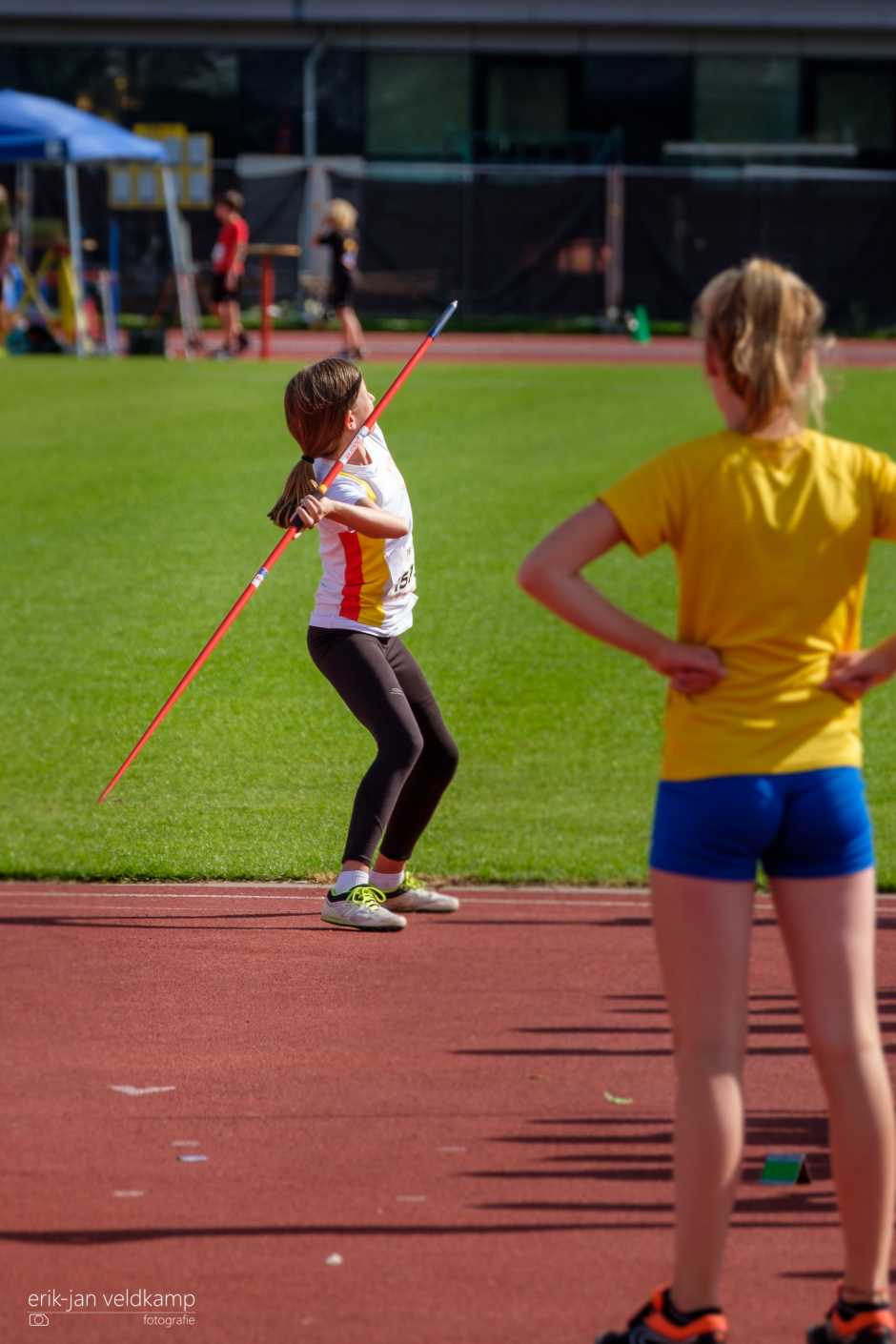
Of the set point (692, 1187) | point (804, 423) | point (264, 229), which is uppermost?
point (264, 229)

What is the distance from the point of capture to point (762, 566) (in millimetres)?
3250

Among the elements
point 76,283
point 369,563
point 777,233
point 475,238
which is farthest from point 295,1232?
point 777,233

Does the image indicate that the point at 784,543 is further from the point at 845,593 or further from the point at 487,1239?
the point at 487,1239

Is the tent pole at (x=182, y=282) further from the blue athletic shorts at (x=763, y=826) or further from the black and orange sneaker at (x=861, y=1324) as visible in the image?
the black and orange sneaker at (x=861, y=1324)

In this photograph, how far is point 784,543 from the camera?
3.25 meters

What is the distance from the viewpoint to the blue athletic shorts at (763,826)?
325 cm

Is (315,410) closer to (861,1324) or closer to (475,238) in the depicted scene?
(861,1324)

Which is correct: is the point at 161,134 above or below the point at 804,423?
above

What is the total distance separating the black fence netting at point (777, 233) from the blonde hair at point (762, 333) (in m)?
30.8

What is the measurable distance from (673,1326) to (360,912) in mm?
2670

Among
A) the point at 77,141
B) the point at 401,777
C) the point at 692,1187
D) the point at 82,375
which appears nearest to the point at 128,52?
the point at 77,141

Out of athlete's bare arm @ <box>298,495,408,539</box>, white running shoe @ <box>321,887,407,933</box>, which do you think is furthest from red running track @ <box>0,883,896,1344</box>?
athlete's bare arm @ <box>298,495,408,539</box>

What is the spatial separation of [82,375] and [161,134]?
1663cm

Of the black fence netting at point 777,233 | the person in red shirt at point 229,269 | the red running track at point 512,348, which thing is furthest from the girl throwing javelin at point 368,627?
the black fence netting at point 777,233
